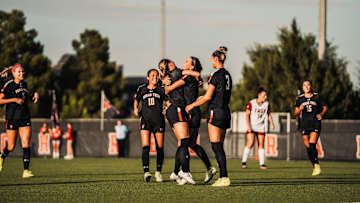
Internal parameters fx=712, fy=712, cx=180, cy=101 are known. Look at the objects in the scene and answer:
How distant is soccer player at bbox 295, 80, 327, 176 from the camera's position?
53.5ft

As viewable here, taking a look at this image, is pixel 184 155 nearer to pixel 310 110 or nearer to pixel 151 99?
pixel 151 99

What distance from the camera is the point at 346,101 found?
3912 centimetres

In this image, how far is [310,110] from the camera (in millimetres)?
16453

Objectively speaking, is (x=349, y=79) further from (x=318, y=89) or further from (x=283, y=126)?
(x=283, y=126)

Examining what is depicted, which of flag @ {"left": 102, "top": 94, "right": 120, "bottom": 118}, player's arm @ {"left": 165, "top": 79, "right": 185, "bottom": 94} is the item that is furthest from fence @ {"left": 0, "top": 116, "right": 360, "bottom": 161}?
player's arm @ {"left": 165, "top": 79, "right": 185, "bottom": 94}

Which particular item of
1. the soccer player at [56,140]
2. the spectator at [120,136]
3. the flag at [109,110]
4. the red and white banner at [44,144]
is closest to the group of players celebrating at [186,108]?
the spectator at [120,136]

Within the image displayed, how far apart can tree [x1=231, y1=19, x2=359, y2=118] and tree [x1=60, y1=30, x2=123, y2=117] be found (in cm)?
2132

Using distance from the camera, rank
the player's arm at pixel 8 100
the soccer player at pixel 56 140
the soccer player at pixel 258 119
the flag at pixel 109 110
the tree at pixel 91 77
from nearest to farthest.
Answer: the player's arm at pixel 8 100, the soccer player at pixel 258 119, the soccer player at pixel 56 140, the flag at pixel 109 110, the tree at pixel 91 77

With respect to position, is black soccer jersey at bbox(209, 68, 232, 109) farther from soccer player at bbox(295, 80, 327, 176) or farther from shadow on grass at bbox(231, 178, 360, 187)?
soccer player at bbox(295, 80, 327, 176)

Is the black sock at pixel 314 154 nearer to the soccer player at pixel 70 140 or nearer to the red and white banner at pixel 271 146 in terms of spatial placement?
the red and white banner at pixel 271 146

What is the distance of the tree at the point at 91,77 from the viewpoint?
64.0m

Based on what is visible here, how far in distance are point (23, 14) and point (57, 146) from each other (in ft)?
107

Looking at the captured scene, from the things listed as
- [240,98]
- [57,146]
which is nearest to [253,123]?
[57,146]

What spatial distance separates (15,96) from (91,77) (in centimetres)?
5354
